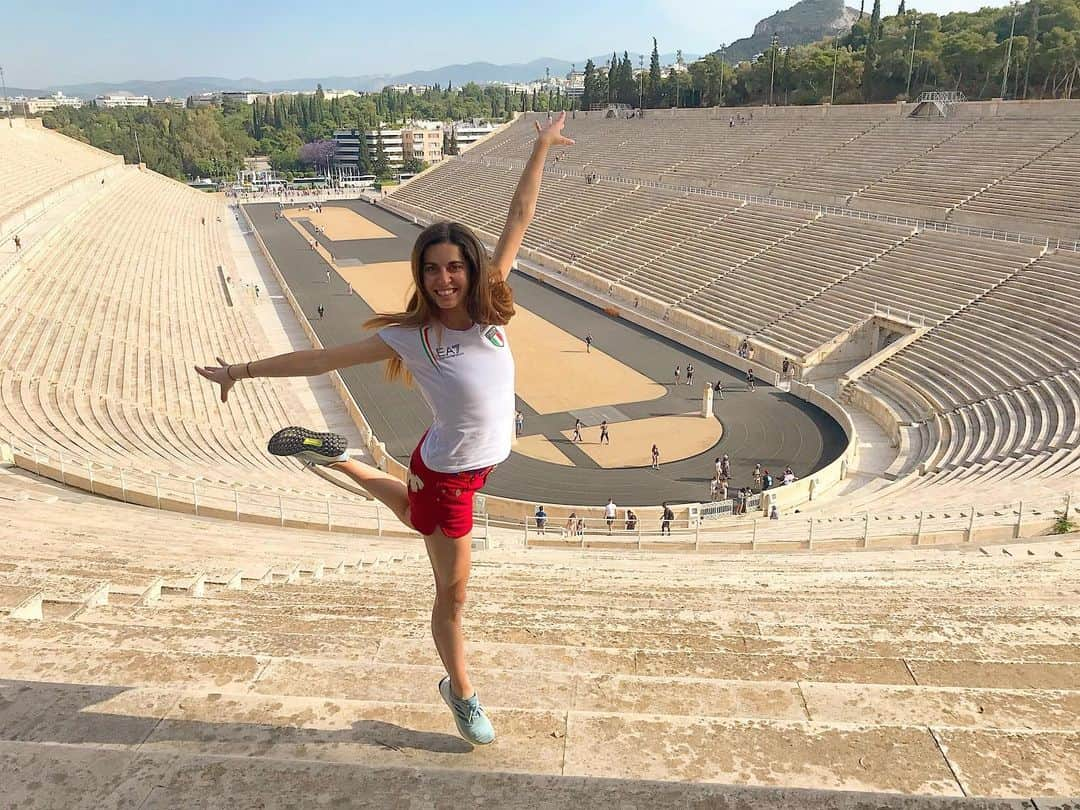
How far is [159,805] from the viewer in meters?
2.46

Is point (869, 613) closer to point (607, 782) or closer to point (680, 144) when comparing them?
point (607, 782)

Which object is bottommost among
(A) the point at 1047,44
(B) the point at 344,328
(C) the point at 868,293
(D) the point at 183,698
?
(B) the point at 344,328

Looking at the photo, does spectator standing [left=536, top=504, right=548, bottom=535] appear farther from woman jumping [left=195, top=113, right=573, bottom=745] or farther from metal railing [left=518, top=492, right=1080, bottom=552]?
woman jumping [left=195, top=113, right=573, bottom=745]

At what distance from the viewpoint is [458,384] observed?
2.95 m

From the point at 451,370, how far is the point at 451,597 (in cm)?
90

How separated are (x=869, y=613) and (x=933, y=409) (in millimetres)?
16886

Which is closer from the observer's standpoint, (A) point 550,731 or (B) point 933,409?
(A) point 550,731

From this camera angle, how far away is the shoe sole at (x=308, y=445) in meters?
3.39

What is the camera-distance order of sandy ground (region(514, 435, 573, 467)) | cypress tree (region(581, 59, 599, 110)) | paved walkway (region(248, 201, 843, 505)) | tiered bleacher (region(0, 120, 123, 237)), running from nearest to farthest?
paved walkway (region(248, 201, 843, 505))
sandy ground (region(514, 435, 573, 467))
tiered bleacher (region(0, 120, 123, 237))
cypress tree (region(581, 59, 599, 110))

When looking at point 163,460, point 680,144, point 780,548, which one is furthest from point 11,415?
point 680,144

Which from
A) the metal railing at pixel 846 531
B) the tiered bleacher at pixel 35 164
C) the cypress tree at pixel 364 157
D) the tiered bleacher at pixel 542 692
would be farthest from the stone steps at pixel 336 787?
the cypress tree at pixel 364 157

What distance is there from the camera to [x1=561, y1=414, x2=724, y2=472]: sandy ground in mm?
Answer: 19266

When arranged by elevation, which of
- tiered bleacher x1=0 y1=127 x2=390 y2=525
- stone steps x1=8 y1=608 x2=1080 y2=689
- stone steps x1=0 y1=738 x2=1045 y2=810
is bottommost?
tiered bleacher x1=0 y1=127 x2=390 y2=525

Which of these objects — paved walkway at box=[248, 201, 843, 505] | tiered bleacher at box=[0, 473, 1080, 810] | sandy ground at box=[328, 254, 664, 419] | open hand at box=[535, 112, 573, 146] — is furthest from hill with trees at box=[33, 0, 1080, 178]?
open hand at box=[535, 112, 573, 146]
